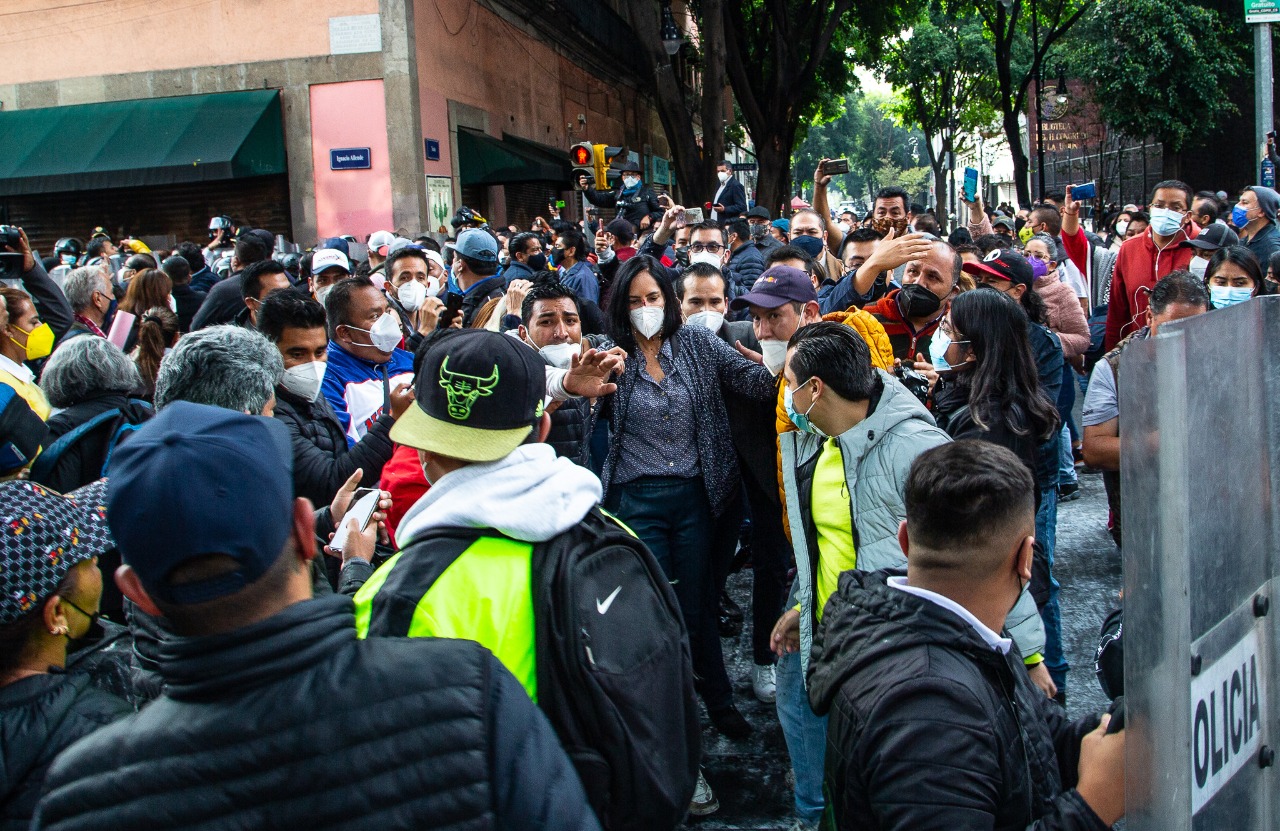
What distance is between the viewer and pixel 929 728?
6.20 ft

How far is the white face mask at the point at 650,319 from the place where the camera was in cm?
470

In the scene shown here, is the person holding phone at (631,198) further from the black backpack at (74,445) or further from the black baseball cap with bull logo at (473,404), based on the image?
the black baseball cap with bull logo at (473,404)

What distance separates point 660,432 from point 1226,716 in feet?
10.1

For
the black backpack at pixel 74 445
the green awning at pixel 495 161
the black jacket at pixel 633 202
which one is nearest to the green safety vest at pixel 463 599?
the black backpack at pixel 74 445

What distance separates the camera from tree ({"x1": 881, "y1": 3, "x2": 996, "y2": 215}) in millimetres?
38562

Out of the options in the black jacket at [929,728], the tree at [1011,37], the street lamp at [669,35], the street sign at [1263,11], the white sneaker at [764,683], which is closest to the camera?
the black jacket at [929,728]

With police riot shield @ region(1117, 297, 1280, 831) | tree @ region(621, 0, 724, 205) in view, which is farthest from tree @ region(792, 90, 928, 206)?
police riot shield @ region(1117, 297, 1280, 831)

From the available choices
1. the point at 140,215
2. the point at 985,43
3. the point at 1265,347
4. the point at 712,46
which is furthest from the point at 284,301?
the point at 985,43

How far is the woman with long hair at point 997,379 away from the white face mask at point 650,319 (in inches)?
47.9

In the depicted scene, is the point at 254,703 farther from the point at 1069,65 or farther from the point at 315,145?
the point at 1069,65

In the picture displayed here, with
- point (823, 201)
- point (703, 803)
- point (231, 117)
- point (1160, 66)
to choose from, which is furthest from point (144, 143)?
point (1160, 66)

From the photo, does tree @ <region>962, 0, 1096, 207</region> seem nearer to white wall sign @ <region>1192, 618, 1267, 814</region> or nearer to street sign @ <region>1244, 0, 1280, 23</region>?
street sign @ <region>1244, 0, 1280, 23</region>

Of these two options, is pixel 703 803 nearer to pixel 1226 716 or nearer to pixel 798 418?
pixel 798 418

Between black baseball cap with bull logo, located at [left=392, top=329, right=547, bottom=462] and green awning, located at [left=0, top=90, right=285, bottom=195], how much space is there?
1558cm
